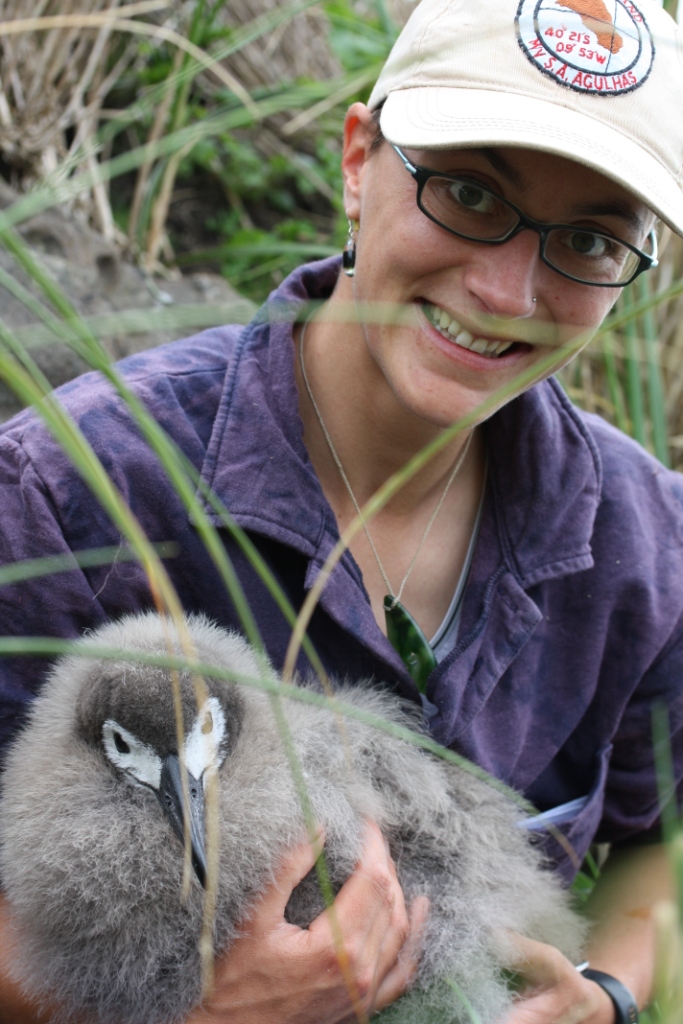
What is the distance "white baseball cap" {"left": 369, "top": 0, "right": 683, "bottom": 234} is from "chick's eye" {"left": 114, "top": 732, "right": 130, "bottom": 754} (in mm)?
1215

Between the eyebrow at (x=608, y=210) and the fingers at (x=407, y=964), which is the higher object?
the eyebrow at (x=608, y=210)

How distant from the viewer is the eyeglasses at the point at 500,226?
5.99 ft

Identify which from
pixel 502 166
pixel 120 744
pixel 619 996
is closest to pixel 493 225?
pixel 502 166

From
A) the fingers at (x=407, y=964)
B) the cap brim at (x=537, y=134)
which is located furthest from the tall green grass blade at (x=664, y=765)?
the cap brim at (x=537, y=134)

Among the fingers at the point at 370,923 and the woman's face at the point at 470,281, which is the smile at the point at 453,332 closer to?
the woman's face at the point at 470,281

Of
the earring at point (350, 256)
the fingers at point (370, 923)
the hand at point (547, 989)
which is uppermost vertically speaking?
the earring at point (350, 256)

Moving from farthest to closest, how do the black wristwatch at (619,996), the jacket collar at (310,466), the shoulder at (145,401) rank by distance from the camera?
the black wristwatch at (619,996), the jacket collar at (310,466), the shoulder at (145,401)

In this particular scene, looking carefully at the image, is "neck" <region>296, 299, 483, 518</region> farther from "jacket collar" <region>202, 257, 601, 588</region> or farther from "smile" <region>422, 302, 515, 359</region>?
"smile" <region>422, 302, 515, 359</region>

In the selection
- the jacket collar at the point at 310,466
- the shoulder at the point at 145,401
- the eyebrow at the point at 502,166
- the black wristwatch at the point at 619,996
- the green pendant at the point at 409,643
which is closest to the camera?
the eyebrow at the point at 502,166

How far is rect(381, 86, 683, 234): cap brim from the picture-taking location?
66.2 inches

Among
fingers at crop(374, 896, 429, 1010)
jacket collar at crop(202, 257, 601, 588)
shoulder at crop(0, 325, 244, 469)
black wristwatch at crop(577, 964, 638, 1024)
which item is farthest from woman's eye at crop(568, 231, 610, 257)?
black wristwatch at crop(577, 964, 638, 1024)

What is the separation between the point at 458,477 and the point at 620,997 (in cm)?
129

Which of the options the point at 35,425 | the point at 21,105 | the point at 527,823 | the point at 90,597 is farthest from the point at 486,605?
the point at 21,105

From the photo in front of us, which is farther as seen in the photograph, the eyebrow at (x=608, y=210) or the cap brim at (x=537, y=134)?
the eyebrow at (x=608, y=210)
